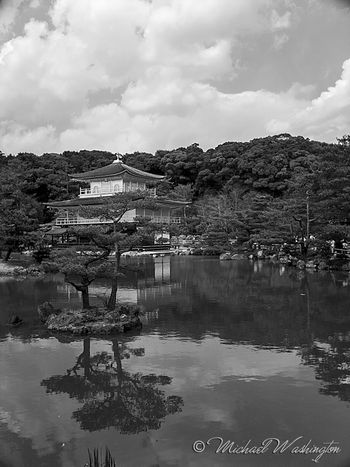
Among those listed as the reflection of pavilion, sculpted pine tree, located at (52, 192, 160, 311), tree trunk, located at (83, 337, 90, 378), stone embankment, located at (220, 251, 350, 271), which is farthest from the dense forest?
tree trunk, located at (83, 337, 90, 378)

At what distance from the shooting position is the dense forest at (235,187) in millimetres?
18656

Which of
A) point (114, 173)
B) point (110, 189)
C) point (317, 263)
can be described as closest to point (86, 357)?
point (317, 263)

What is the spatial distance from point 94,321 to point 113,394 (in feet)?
10.5

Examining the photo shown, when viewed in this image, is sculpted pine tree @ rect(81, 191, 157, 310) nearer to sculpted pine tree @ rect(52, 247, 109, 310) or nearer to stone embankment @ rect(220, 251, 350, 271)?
sculpted pine tree @ rect(52, 247, 109, 310)

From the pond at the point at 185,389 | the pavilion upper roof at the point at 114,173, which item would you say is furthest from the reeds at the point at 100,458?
the pavilion upper roof at the point at 114,173

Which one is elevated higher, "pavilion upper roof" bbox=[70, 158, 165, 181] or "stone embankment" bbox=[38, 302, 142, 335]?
"pavilion upper roof" bbox=[70, 158, 165, 181]

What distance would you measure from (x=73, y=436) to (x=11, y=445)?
551mm

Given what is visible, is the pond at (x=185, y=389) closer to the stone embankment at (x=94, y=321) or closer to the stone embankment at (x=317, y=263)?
the stone embankment at (x=94, y=321)

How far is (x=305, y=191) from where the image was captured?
21.5m

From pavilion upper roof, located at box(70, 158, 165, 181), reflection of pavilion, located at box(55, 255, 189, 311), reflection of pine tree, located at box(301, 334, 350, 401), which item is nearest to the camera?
reflection of pine tree, located at box(301, 334, 350, 401)

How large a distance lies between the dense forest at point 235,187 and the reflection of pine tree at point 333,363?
8.08 m

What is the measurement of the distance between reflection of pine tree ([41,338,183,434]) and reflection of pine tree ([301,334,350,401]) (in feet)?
6.11

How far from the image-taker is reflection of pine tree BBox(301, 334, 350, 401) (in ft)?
17.3

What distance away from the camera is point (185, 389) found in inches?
210
